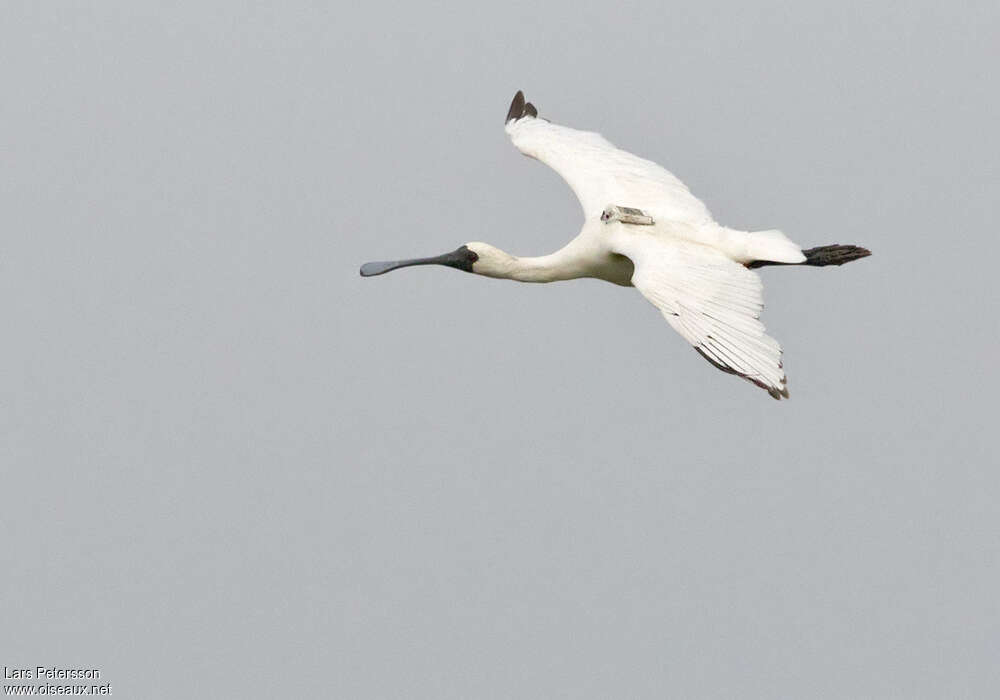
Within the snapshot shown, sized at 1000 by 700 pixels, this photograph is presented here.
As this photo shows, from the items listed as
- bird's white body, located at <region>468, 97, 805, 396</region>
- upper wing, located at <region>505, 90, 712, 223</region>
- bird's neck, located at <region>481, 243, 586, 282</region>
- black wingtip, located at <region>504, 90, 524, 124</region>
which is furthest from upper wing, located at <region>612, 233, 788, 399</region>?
black wingtip, located at <region>504, 90, 524, 124</region>

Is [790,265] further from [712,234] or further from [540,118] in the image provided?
[540,118]

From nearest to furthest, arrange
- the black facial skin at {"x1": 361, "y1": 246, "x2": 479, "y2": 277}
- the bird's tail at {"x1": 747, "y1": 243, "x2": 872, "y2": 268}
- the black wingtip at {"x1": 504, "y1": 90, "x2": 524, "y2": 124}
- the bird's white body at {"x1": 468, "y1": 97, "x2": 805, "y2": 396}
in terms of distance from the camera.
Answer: the bird's white body at {"x1": 468, "y1": 97, "x2": 805, "y2": 396} → the bird's tail at {"x1": 747, "y1": 243, "x2": 872, "y2": 268} → the black facial skin at {"x1": 361, "y1": 246, "x2": 479, "y2": 277} → the black wingtip at {"x1": 504, "y1": 90, "x2": 524, "y2": 124}

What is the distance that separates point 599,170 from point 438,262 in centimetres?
207

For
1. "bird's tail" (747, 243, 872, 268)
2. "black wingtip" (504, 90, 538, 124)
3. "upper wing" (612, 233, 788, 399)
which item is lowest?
"upper wing" (612, 233, 788, 399)

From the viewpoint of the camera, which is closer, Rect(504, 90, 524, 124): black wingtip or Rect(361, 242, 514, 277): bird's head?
Rect(361, 242, 514, 277): bird's head

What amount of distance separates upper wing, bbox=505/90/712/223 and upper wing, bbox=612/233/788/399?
1137 millimetres

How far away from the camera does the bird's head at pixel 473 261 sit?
18.4 meters

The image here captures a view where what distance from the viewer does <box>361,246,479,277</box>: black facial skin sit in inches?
727

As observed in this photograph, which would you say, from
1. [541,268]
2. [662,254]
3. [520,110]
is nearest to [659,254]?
[662,254]

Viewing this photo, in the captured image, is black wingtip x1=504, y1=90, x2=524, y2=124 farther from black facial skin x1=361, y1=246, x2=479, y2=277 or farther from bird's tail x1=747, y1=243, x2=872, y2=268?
bird's tail x1=747, y1=243, x2=872, y2=268

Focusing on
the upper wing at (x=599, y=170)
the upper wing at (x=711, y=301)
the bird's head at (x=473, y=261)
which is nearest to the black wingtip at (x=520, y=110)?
the upper wing at (x=599, y=170)

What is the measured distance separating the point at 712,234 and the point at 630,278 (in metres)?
0.98

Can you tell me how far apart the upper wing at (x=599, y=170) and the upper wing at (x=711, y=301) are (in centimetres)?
114

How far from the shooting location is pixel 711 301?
15859 mm
